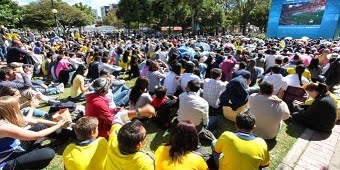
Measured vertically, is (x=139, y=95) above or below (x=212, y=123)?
above

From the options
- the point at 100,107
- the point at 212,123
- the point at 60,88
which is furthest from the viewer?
the point at 60,88

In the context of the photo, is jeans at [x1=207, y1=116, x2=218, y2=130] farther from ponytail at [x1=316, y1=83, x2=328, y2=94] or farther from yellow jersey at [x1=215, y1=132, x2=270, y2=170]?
ponytail at [x1=316, y1=83, x2=328, y2=94]

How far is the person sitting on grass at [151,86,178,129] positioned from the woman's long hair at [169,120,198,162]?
2.40m

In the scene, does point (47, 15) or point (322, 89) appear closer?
point (322, 89)

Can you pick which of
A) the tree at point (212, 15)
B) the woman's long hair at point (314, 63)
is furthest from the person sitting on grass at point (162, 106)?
the tree at point (212, 15)

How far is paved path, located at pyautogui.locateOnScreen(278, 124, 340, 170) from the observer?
4.01 m

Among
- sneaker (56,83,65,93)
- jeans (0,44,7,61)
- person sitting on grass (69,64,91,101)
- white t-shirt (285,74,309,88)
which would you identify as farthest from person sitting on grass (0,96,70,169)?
jeans (0,44,7,61)

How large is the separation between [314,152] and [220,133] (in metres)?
1.77

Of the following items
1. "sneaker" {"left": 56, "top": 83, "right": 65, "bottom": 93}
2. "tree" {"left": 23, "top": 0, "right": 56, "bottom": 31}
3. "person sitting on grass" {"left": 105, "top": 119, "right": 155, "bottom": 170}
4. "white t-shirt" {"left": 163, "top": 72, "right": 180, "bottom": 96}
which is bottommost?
"sneaker" {"left": 56, "top": 83, "right": 65, "bottom": 93}

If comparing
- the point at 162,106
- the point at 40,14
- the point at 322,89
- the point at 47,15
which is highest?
the point at 40,14

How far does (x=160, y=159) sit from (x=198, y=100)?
193cm

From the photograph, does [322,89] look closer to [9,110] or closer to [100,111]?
[100,111]

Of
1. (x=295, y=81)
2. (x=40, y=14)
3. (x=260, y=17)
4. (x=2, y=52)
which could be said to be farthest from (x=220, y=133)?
(x=260, y=17)

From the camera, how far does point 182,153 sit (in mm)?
2578
